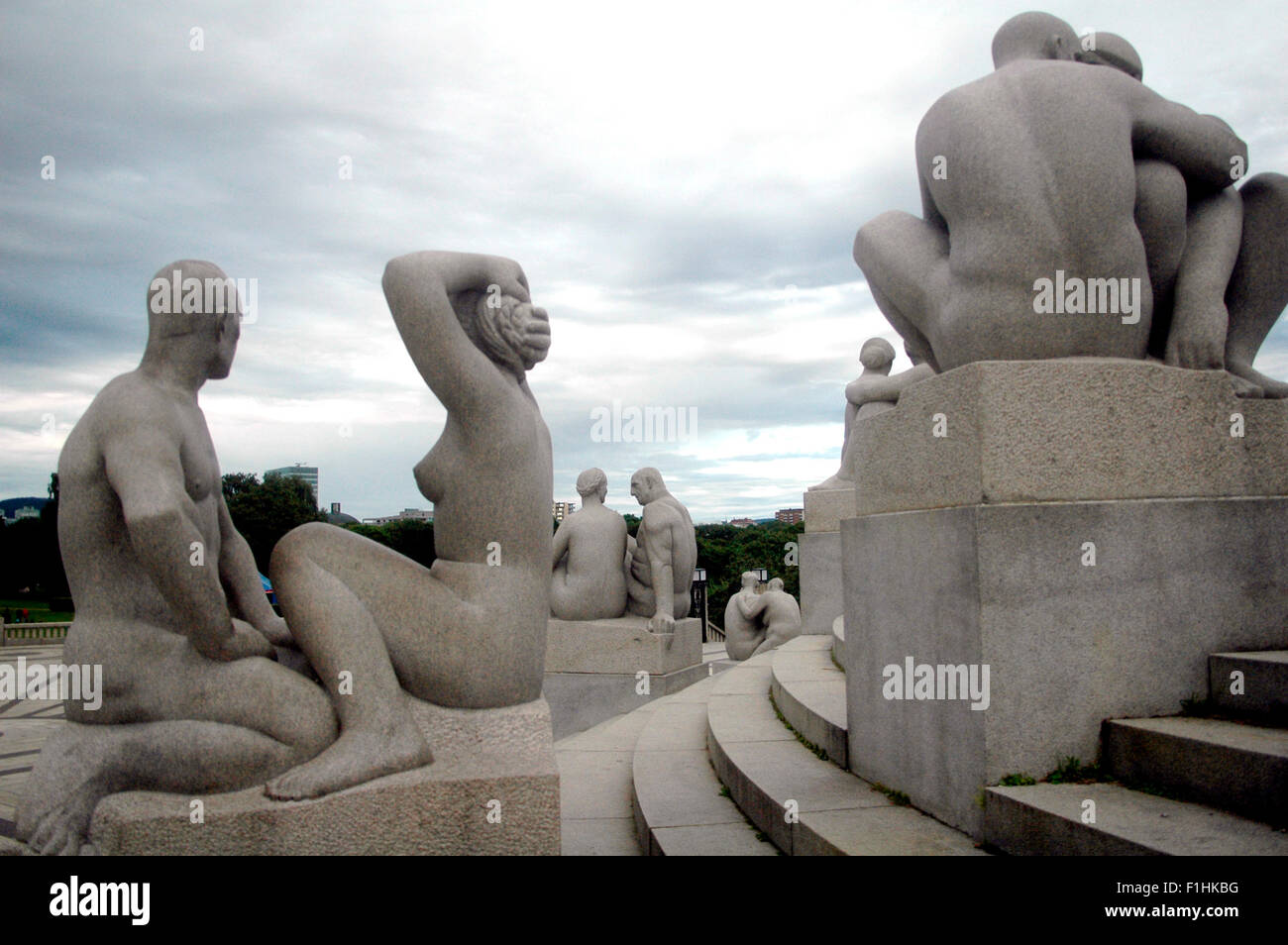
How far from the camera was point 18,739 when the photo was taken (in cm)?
933

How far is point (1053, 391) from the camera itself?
322cm

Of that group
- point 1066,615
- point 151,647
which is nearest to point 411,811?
point 151,647

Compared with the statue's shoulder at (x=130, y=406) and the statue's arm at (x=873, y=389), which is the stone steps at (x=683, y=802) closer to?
the statue's shoulder at (x=130, y=406)

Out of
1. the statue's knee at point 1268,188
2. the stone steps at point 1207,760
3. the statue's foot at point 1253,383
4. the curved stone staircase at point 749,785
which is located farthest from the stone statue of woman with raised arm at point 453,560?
the statue's knee at point 1268,188

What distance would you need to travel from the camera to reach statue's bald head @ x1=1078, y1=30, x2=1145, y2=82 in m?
4.12

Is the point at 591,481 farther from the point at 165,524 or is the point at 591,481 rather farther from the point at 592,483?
the point at 165,524

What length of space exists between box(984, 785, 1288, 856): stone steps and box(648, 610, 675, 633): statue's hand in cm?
702

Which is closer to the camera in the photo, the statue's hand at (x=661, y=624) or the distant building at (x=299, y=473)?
the statue's hand at (x=661, y=624)

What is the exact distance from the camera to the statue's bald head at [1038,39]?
3.95 m

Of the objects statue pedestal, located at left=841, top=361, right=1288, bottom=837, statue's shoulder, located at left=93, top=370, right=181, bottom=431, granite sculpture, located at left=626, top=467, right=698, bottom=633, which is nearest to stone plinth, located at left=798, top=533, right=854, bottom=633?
granite sculpture, located at left=626, top=467, right=698, bottom=633

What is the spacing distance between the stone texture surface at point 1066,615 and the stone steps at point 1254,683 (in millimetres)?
60

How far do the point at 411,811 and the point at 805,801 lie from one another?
161 centimetres

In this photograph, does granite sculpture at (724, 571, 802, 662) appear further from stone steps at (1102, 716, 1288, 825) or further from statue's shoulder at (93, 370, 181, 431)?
statue's shoulder at (93, 370, 181, 431)

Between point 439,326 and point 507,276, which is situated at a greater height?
point 507,276
